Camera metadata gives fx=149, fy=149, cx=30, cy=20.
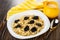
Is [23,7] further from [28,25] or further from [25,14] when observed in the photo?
[28,25]

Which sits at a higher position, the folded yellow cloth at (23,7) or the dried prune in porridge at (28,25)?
the folded yellow cloth at (23,7)

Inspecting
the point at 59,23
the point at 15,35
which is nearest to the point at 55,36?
the point at 59,23

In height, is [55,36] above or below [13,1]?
below

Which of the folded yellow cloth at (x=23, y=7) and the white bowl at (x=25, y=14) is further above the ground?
the folded yellow cloth at (x=23, y=7)

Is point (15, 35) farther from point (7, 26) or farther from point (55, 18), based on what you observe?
point (55, 18)

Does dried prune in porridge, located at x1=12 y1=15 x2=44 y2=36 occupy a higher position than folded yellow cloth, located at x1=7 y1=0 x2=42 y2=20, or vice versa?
folded yellow cloth, located at x1=7 y1=0 x2=42 y2=20

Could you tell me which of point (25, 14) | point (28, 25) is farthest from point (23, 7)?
point (28, 25)

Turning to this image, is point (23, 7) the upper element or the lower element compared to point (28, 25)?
upper

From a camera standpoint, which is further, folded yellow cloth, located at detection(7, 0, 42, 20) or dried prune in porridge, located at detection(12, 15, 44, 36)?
folded yellow cloth, located at detection(7, 0, 42, 20)

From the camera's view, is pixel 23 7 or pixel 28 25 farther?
pixel 23 7

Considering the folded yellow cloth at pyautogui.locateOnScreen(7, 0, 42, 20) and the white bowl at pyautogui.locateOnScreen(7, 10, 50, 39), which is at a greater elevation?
the folded yellow cloth at pyautogui.locateOnScreen(7, 0, 42, 20)

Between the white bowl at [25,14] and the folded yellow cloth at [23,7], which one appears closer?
the white bowl at [25,14]
